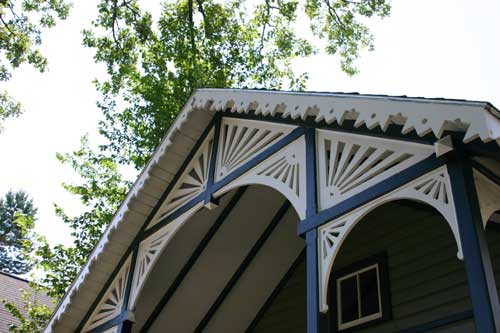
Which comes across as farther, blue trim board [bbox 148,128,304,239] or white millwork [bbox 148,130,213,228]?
white millwork [bbox 148,130,213,228]

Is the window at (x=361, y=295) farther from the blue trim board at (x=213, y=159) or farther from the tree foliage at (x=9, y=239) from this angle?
the tree foliage at (x=9, y=239)

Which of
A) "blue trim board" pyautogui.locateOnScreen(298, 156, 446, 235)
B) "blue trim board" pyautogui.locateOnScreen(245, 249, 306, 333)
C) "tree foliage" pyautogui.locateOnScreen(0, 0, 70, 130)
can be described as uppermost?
"tree foliage" pyautogui.locateOnScreen(0, 0, 70, 130)

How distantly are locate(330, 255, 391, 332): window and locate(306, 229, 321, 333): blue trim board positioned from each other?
2.50 meters

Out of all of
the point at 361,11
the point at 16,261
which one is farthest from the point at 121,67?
the point at 16,261

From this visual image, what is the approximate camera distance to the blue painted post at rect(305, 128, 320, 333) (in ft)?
14.8

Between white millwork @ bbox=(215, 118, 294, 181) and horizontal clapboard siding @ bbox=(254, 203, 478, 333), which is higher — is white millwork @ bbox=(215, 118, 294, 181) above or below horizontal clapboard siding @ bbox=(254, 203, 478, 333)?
above

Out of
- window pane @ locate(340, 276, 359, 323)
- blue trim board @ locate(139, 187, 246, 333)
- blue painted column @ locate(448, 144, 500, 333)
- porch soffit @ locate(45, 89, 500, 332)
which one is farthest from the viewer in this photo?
blue trim board @ locate(139, 187, 246, 333)

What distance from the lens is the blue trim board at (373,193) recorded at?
13.7 feet

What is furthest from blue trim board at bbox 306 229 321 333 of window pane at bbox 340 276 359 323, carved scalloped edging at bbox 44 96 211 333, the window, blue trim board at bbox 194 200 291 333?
carved scalloped edging at bbox 44 96 211 333

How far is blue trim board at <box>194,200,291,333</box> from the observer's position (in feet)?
27.2

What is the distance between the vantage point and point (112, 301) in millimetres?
8312

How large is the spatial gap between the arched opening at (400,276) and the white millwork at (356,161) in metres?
2.09

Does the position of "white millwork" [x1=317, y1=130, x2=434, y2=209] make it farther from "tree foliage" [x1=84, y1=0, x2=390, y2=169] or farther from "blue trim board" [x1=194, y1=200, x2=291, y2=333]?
"tree foliage" [x1=84, y1=0, x2=390, y2=169]

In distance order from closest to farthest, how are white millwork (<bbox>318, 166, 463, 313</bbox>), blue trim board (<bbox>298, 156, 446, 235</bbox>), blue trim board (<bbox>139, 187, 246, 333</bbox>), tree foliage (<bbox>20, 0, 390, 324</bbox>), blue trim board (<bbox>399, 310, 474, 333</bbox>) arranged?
1. white millwork (<bbox>318, 166, 463, 313</bbox>)
2. blue trim board (<bbox>298, 156, 446, 235</bbox>)
3. blue trim board (<bbox>399, 310, 474, 333</bbox>)
4. blue trim board (<bbox>139, 187, 246, 333</bbox>)
5. tree foliage (<bbox>20, 0, 390, 324</bbox>)
